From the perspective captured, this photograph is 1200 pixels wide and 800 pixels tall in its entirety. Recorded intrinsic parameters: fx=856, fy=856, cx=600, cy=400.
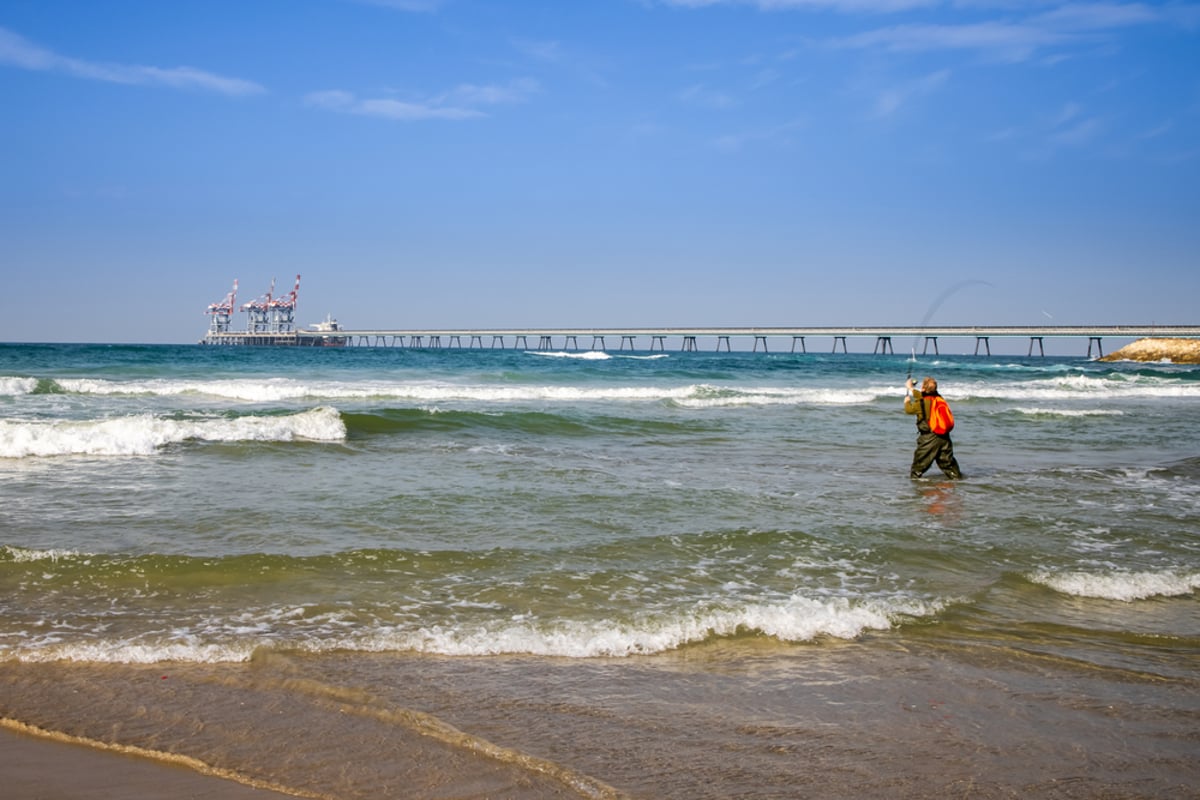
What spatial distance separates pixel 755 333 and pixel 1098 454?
96733 mm

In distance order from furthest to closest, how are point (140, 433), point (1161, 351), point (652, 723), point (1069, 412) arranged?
1. point (1161, 351)
2. point (1069, 412)
3. point (140, 433)
4. point (652, 723)

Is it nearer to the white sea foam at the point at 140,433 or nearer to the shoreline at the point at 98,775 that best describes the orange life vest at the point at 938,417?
the white sea foam at the point at 140,433

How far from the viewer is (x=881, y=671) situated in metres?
4.53

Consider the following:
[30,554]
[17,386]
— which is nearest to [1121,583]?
[30,554]

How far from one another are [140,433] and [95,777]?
35.8ft

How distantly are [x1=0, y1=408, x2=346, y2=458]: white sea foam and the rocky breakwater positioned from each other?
84.8 metres

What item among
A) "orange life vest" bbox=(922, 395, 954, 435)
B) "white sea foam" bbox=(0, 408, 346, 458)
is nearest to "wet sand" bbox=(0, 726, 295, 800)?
"white sea foam" bbox=(0, 408, 346, 458)

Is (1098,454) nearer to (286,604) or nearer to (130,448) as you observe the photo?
(286,604)

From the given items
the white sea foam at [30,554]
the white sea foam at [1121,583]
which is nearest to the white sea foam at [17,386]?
the white sea foam at [30,554]

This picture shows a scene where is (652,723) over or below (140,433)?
below

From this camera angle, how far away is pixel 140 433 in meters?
12.8

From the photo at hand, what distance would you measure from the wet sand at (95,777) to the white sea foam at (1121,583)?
18.2 feet

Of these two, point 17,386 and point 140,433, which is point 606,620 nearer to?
point 140,433

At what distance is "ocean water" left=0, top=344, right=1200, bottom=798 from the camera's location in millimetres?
3475
